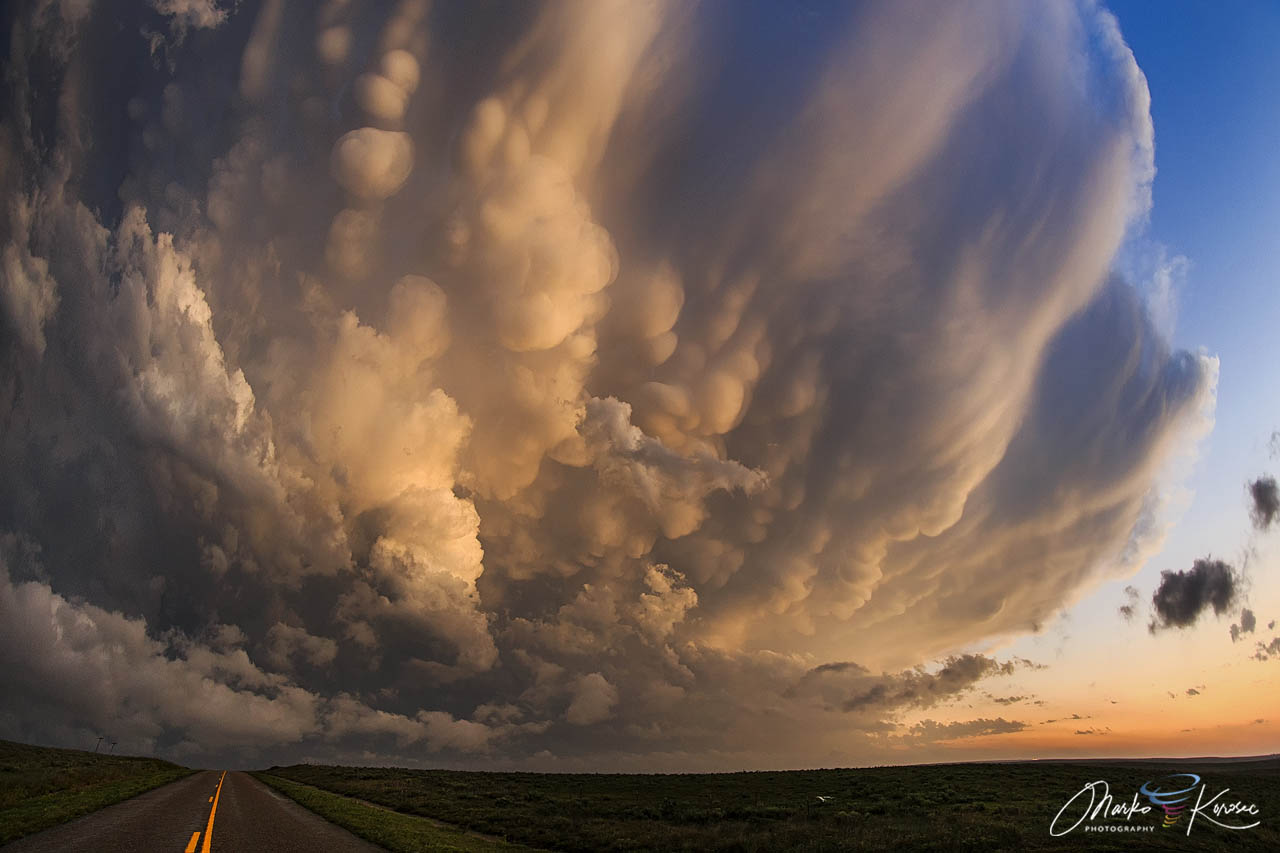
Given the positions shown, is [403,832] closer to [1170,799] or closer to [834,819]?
[834,819]

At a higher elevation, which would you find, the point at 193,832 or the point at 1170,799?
the point at 193,832

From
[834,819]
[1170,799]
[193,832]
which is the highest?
[193,832]

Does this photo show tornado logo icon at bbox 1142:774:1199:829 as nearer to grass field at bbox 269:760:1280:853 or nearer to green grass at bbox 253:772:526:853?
grass field at bbox 269:760:1280:853

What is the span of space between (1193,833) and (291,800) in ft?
172

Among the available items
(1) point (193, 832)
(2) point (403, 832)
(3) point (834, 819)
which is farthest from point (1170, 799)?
(1) point (193, 832)

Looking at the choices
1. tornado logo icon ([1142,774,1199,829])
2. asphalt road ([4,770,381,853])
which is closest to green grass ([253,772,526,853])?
asphalt road ([4,770,381,853])

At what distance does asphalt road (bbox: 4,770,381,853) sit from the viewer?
761 inches

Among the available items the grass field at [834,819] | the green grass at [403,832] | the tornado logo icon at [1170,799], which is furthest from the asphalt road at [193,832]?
the tornado logo icon at [1170,799]

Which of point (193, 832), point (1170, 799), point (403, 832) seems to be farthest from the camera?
point (1170, 799)

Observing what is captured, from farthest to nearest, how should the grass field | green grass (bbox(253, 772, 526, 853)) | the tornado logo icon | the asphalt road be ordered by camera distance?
the tornado logo icon
the grass field
green grass (bbox(253, 772, 526, 853))
the asphalt road

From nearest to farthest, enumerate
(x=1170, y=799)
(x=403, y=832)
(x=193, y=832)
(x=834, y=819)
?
(x=193, y=832) → (x=403, y=832) → (x=834, y=819) → (x=1170, y=799)

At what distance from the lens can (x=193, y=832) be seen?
2292cm

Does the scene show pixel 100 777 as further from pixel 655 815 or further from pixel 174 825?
pixel 655 815

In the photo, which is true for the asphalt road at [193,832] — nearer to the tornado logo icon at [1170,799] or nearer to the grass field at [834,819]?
the grass field at [834,819]
